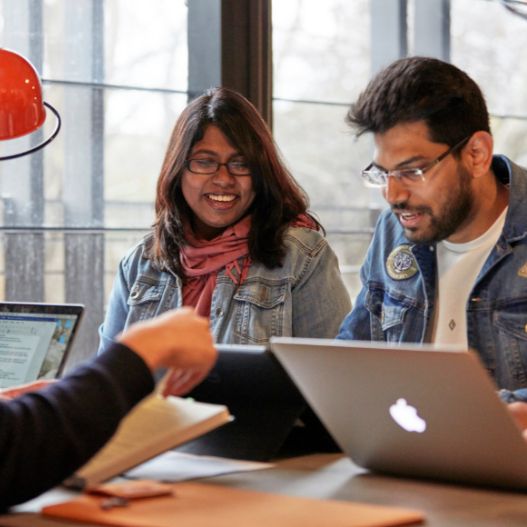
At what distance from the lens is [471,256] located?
2660 millimetres

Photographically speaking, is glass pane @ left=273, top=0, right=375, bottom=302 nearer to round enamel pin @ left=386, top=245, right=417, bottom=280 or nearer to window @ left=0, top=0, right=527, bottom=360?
window @ left=0, top=0, right=527, bottom=360

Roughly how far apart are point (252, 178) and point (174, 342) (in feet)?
5.05

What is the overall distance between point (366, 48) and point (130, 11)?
1253 mm

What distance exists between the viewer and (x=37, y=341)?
Result: 2.70 meters

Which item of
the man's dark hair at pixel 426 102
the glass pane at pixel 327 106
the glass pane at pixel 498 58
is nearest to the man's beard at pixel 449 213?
the man's dark hair at pixel 426 102

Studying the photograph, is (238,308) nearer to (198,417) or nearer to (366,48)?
(198,417)

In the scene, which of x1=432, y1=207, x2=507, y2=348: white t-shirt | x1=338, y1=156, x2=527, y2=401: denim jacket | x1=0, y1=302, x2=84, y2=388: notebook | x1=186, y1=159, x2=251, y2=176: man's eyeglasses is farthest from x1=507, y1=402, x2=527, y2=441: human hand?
x1=186, y1=159, x2=251, y2=176: man's eyeglasses

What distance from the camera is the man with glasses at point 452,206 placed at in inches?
99.9

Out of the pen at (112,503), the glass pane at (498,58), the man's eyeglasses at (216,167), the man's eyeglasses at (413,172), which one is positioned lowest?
the pen at (112,503)

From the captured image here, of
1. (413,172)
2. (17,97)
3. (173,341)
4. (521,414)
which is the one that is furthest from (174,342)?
(17,97)

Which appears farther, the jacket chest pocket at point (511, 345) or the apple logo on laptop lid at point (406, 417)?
the jacket chest pocket at point (511, 345)

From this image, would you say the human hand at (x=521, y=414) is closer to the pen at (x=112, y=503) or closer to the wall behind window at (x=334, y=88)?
the pen at (x=112, y=503)

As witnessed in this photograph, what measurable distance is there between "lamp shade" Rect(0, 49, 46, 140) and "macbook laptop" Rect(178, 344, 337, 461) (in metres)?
0.87

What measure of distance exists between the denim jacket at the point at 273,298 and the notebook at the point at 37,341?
0.52m
